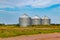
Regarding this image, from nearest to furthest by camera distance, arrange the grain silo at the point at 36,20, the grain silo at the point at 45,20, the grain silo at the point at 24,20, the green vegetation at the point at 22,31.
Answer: the green vegetation at the point at 22,31
the grain silo at the point at 24,20
the grain silo at the point at 36,20
the grain silo at the point at 45,20

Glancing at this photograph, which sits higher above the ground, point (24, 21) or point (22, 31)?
point (24, 21)

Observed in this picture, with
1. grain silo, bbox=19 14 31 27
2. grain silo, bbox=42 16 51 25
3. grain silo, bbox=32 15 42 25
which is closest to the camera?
grain silo, bbox=19 14 31 27

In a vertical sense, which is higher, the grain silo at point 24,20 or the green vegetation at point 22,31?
the grain silo at point 24,20

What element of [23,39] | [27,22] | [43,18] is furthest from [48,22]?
[23,39]

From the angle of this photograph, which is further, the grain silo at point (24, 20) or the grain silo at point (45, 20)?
the grain silo at point (45, 20)

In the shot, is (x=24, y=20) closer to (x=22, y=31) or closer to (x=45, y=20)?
(x=45, y=20)

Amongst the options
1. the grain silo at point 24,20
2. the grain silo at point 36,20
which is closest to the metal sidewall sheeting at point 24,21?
the grain silo at point 24,20

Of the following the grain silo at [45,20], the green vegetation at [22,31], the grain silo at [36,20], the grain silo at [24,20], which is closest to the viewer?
the green vegetation at [22,31]

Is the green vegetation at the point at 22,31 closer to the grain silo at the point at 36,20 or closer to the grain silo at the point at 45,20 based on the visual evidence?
the grain silo at the point at 36,20

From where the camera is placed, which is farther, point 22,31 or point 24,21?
point 24,21

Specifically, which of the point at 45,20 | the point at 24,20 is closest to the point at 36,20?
the point at 45,20

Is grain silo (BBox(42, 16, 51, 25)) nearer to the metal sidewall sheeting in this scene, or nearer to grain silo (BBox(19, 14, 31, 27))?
grain silo (BBox(19, 14, 31, 27))

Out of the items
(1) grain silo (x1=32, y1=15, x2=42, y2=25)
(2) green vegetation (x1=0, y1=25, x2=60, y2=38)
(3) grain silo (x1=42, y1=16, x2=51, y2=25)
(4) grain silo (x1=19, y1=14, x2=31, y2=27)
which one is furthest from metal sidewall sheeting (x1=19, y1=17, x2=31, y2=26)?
(2) green vegetation (x1=0, y1=25, x2=60, y2=38)

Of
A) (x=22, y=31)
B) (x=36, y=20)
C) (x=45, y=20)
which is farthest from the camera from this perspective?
(x=45, y=20)
